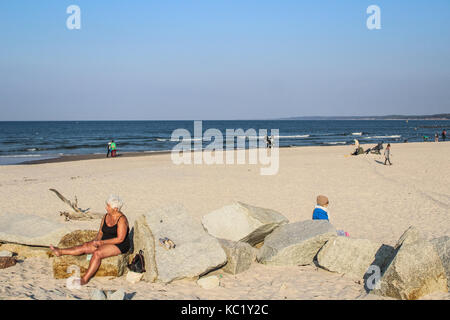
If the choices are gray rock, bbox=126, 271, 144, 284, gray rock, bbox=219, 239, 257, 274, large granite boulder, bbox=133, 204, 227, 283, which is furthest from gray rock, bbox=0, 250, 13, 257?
gray rock, bbox=219, 239, 257, 274

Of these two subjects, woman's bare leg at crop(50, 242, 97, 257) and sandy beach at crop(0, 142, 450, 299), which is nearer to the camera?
sandy beach at crop(0, 142, 450, 299)

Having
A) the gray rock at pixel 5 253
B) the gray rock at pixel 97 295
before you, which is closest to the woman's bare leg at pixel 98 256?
the gray rock at pixel 97 295

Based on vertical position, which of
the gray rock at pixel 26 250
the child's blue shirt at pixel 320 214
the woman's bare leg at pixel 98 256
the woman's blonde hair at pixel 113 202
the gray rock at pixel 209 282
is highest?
the woman's blonde hair at pixel 113 202

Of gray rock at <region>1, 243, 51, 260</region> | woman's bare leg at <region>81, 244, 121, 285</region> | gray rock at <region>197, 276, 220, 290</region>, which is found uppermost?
woman's bare leg at <region>81, 244, 121, 285</region>

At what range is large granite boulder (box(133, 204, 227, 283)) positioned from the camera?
671cm

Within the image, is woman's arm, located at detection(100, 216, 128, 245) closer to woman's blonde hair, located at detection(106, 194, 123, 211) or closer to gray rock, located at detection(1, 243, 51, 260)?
woman's blonde hair, located at detection(106, 194, 123, 211)

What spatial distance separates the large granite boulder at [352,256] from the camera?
7039mm

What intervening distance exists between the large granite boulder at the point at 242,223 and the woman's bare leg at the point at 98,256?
2194mm

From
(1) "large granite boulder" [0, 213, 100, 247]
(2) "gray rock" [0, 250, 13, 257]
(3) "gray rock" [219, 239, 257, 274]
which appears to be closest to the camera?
(3) "gray rock" [219, 239, 257, 274]

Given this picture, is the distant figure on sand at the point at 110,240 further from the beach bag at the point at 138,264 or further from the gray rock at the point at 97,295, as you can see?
the gray rock at the point at 97,295

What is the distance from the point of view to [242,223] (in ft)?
27.2
